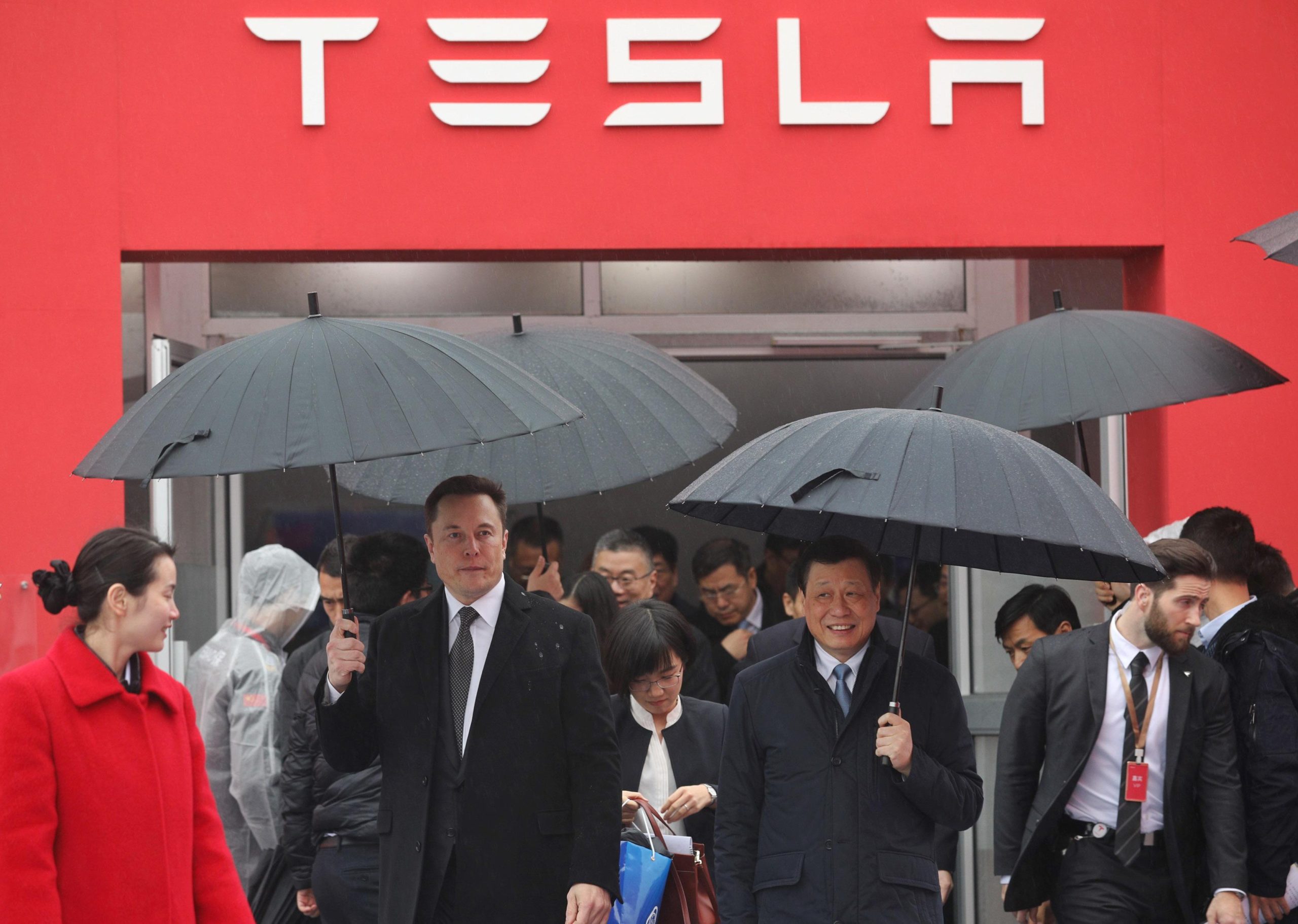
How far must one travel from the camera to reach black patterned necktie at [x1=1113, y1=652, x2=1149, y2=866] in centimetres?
505

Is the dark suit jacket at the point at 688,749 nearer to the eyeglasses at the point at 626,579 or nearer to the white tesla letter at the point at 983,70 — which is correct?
the eyeglasses at the point at 626,579

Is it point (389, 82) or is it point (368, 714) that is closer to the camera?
point (368, 714)

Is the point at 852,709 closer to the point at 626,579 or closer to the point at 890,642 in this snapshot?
the point at 890,642

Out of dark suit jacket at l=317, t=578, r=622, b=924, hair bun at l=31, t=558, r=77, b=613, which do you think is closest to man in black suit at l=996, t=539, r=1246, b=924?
dark suit jacket at l=317, t=578, r=622, b=924

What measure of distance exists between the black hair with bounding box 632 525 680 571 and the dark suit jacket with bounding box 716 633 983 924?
4379 millimetres

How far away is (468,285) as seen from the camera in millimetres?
8867

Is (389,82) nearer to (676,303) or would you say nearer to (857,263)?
(676,303)

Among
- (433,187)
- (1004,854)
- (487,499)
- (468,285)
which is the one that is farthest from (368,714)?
(468,285)

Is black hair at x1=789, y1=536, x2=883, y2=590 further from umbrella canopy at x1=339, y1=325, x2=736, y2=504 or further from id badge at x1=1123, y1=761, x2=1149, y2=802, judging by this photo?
id badge at x1=1123, y1=761, x2=1149, y2=802

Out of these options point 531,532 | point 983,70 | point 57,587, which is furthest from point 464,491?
point 531,532

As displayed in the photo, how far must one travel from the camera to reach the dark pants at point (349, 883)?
5.39m

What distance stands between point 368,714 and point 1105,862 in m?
2.53

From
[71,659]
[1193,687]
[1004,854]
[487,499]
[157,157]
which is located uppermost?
[157,157]

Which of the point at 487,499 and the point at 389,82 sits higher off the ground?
the point at 389,82
